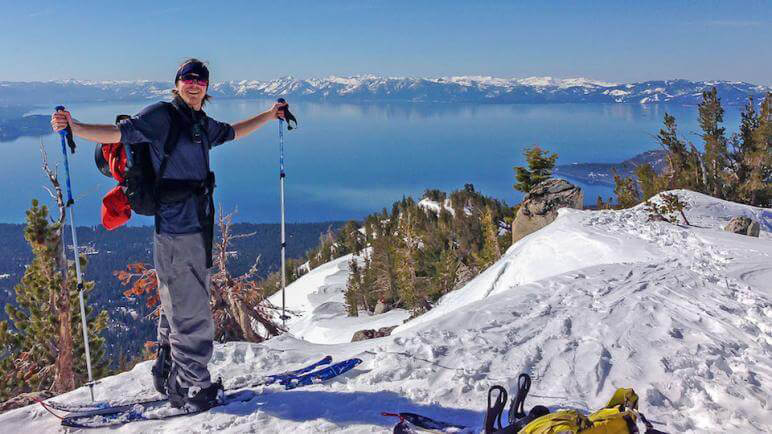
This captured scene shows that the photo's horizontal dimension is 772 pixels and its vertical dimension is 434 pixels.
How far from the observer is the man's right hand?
128 inches

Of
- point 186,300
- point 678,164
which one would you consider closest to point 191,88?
point 186,300

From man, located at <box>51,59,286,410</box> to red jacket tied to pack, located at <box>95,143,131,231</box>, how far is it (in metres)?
0.21

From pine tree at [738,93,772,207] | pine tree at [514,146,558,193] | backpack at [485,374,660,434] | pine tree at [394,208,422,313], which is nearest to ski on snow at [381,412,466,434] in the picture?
→ backpack at [485,374,660,434]

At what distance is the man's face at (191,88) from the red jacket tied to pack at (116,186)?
59 cm

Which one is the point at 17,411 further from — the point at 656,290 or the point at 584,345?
the point at 656,290

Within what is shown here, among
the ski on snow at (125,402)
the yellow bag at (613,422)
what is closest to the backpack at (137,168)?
the ski on snow at (125,402)

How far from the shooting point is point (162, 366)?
Answer: 419cm

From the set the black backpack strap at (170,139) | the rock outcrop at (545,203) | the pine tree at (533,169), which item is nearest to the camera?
the black backpack strap at (170,139)

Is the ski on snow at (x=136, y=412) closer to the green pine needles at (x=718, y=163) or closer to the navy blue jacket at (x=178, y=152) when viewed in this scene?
the navy blue jacket at (x=178, y=152)

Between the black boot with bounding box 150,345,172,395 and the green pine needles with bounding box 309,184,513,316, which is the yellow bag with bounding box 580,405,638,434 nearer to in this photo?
the black boot with bounding box 150,345,172,395

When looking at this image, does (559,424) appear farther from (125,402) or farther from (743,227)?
(743,227)

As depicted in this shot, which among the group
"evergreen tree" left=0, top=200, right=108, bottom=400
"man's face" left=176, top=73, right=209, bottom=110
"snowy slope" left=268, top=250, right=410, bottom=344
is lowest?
"snowy slope" left=268, top=250, right=410, bottom=344

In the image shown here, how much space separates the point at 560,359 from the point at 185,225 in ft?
12.3

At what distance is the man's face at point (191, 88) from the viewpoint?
12.0ft
